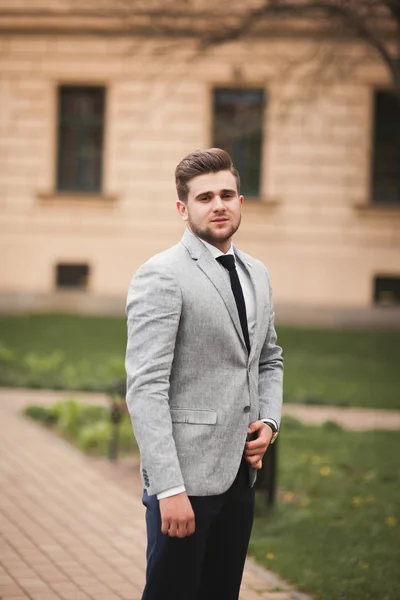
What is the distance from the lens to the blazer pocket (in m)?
3.58

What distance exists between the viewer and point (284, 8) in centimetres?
1249

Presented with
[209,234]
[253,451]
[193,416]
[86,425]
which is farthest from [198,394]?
[86,425]

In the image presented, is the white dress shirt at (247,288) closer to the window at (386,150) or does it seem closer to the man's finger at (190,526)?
the man's finger at (190,526)


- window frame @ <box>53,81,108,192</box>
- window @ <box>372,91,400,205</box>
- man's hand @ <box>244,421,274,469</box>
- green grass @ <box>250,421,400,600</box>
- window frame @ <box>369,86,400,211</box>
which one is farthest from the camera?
window @ <box>372,91,400,205</box>

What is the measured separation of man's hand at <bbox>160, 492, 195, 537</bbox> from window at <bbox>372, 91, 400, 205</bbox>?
1974 cm

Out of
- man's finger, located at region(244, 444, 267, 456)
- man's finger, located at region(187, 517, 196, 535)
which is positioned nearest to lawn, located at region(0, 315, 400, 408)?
man's finger, located at region(244, 444, 267, 456)

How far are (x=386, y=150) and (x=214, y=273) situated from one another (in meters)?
20.0

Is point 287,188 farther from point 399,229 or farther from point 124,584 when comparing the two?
point 124,584

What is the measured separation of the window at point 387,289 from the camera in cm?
2223

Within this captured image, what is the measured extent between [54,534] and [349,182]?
645 inches

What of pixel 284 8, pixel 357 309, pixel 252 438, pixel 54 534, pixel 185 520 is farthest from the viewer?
pixel 357 309

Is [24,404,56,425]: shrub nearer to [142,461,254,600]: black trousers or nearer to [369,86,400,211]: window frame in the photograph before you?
[142,461,254,600]: black trousers

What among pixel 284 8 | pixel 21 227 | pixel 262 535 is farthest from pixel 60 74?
pixel 262 535

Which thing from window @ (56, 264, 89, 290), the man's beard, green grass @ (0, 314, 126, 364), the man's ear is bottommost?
green grass @ (0, 314, 126, 364)
